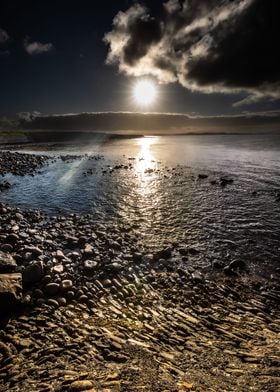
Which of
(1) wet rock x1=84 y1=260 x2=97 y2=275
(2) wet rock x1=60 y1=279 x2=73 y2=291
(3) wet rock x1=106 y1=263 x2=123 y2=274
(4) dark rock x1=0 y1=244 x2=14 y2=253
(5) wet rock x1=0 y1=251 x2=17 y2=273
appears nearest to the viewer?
(2) wet rock x1=60 y1=279 x2=73 y2=291

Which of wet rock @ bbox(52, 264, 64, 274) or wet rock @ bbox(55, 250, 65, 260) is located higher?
→ wet rock @ bbox(55, 250, 65, 260)

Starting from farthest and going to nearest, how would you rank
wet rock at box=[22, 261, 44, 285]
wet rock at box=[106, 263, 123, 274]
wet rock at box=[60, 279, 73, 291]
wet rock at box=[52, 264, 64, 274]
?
wet rock at box=[106, 263, 123, 274]
wet rock at box=[52, 264, 64, 274]
wet rock at box=[22, 261, 44, 285]
wet rock at box=[60, 279, 73, 291]

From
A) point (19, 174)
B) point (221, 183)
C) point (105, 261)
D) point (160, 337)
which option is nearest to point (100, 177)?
point (19, 174)

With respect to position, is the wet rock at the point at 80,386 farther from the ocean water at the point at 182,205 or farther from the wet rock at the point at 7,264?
the ocean water at the point at 182,205

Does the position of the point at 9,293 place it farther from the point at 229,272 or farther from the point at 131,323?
the point at 229,272

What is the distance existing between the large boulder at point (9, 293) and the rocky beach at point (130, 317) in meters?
0.03

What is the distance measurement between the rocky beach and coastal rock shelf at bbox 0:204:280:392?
3 cm

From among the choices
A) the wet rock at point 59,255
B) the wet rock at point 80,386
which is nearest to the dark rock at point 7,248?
the wet rock at point 59,255

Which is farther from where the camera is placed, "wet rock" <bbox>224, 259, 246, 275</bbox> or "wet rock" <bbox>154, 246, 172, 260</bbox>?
"wet rock" <bbox>154, 246, 172, 260</bbox>

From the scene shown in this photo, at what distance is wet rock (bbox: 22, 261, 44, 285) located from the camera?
8.14 m

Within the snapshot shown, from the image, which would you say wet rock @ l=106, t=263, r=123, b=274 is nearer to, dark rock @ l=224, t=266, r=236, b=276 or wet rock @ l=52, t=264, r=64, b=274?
wet rock @ l=52, t=264, r=64, b=274

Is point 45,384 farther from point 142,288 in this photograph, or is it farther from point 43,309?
point 142,288

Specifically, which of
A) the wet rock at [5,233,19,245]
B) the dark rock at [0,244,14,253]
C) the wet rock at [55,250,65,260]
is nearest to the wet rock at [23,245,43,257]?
the dark rock at [0,244,14,253]

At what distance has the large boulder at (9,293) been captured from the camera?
6.56 m
